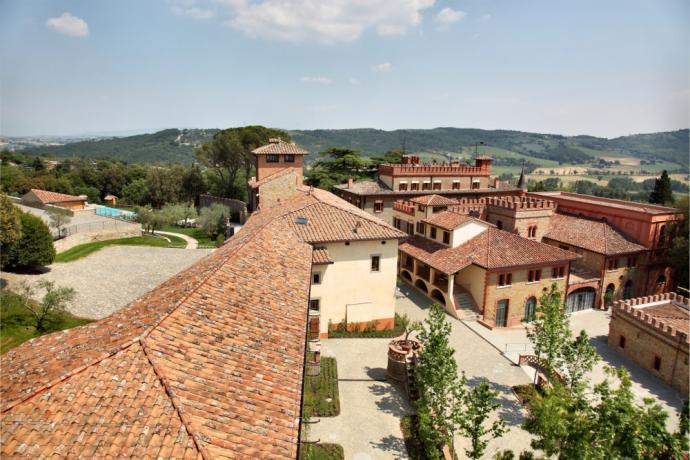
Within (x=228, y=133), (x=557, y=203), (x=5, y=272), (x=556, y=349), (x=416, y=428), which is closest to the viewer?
(x=416, y=428)

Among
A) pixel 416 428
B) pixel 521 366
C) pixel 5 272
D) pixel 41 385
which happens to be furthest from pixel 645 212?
pixel 5 272

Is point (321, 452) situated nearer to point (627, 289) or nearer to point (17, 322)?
point (17, 322)

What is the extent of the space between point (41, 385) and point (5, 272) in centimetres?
3025

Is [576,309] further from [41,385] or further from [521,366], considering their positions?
A: [41,385]

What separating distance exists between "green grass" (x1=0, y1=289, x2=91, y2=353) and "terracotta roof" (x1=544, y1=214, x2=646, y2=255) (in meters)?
39.5

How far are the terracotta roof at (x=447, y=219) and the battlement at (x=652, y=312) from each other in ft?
37.1

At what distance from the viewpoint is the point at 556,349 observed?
62.5ft

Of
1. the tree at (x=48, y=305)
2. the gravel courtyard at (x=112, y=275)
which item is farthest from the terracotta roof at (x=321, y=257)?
the gravel courtyard at (x=112, y=275)

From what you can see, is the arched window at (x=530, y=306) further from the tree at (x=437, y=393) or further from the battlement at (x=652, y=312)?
the tree at (x=437, y=393)

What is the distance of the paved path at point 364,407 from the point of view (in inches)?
655

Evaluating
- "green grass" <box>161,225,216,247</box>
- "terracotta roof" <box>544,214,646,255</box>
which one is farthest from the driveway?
"green grass" <box>161,225,216,247</box>

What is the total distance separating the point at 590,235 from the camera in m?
37.4

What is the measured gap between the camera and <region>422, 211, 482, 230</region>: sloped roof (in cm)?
3328

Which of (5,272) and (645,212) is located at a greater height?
(645,212)
